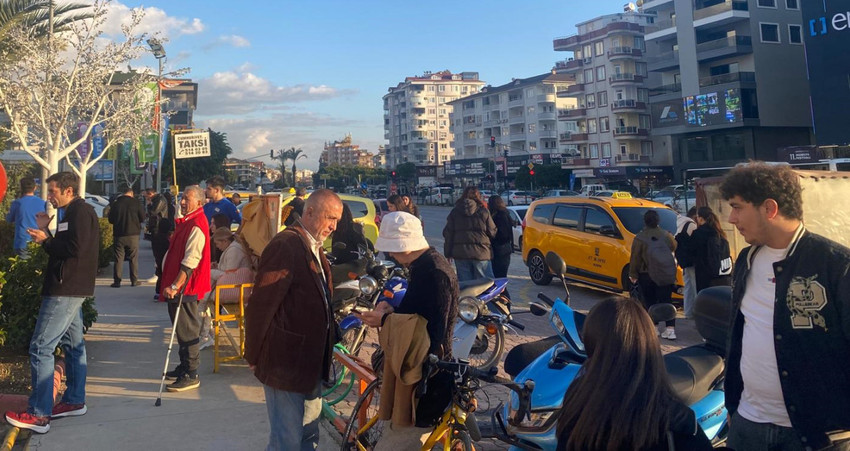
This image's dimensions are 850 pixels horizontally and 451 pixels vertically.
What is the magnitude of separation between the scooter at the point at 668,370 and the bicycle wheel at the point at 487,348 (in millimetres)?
2729

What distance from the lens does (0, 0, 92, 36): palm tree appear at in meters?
17.0

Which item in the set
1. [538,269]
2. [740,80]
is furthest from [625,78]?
[538,269]

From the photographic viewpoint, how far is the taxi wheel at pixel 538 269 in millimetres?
13078

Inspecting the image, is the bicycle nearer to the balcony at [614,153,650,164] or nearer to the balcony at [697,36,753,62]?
the balcony at [697,36,753,62]

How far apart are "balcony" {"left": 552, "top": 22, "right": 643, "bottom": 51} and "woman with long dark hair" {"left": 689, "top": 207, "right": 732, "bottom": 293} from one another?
64.7 meters

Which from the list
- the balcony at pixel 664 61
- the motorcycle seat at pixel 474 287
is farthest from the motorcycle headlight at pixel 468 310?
the balcony at pixel 664 61

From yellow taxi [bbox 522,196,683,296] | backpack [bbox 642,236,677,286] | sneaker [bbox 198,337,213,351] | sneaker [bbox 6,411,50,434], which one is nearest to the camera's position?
sneaker [bbox 6,411,50,434]

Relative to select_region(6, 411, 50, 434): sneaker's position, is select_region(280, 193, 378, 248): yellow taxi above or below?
above

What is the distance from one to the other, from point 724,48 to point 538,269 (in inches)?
1814

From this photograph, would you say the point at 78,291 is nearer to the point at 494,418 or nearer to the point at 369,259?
the point at 494,418

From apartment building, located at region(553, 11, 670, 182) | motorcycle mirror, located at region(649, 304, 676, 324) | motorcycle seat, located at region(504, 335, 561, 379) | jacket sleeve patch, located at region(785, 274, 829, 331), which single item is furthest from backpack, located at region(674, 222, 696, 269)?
apartment building, located at region(553, 11, 670, 182)

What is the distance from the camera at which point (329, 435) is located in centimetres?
530

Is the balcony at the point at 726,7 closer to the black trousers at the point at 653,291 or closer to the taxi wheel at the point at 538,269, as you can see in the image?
the taxi wheel at the point at 538,269

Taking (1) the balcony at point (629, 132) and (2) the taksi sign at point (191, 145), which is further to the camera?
(1) the balcony at point (629, 132)
